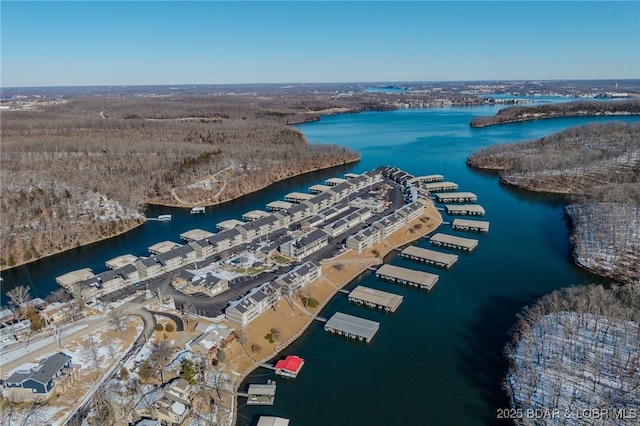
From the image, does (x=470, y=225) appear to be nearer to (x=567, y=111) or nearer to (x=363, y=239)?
(x=363, y=239)

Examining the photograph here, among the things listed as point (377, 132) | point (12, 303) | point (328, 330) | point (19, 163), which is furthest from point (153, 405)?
point (377, 132)

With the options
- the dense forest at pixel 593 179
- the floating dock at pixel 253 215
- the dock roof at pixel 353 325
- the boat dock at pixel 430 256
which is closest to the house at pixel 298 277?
the dock roof at pixel 353 325

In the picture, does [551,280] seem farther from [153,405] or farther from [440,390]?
[153,405]

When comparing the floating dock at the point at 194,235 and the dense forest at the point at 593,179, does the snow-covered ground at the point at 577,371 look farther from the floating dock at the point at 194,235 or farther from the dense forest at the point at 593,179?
the floating dock at the point at 194,235

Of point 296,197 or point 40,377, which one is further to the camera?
point 296,197

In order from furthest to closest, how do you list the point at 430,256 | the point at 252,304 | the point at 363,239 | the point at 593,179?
1. the point at 593,179
2. the point at 363,239
3. the point at 430,256
4. the point at 252,304

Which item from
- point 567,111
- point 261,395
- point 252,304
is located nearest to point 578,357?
point 261,395
